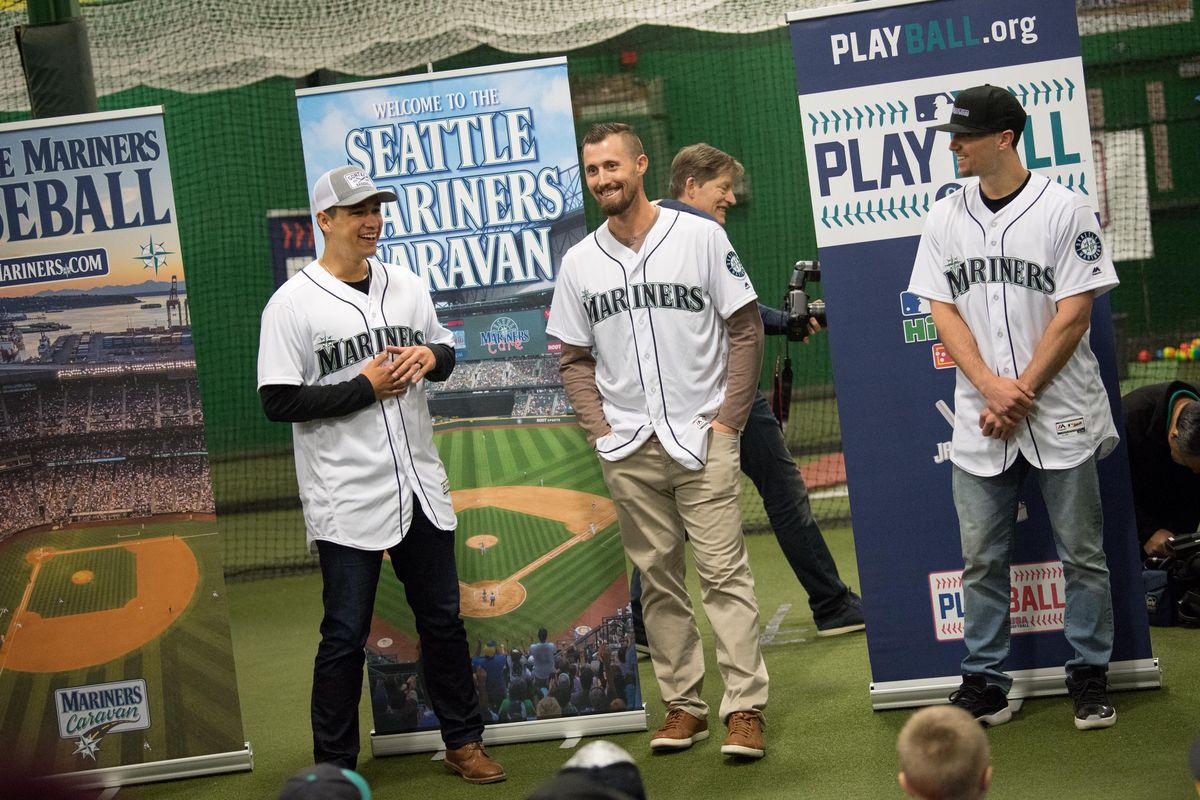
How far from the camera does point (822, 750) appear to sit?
3.98 metres

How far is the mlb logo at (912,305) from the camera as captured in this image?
4117 millimetres

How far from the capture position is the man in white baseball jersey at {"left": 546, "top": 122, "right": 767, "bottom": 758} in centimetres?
405

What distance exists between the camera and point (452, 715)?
4.17 meters

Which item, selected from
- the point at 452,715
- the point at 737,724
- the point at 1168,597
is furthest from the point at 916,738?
the point at 1168,597

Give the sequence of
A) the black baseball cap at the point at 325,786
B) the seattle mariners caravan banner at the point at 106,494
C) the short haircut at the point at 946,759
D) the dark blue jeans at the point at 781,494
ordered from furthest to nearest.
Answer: the dark blue jeans at the point at 781,494
the seattle mariners caravan banner at the point at 106,494
the short haircut at the point at 946,759
the black baseball cap at the point at 325,786

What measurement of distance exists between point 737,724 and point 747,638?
25 centimetres

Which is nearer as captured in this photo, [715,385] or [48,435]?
[715,385]

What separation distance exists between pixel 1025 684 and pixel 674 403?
4.62 feet

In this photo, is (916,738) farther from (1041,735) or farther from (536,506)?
(536,506)

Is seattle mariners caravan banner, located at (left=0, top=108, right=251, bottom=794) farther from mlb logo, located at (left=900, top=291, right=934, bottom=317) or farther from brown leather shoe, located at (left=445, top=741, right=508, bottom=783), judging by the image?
mlb logo, located at (left=900, top=291, right=934, bottom=317)

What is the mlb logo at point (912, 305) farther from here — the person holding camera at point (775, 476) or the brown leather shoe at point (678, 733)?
the brown leather shoe at point (678, 733)

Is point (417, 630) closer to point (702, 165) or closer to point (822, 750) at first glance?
point (822, 750)

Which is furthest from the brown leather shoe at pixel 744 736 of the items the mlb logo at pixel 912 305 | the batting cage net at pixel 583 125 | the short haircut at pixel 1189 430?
the batting cage net at pixel 583 125

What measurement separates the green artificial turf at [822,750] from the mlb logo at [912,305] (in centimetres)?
125
